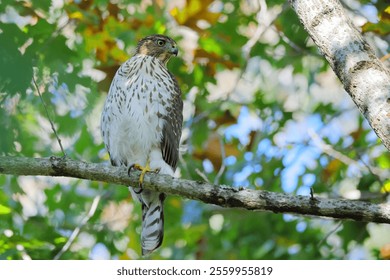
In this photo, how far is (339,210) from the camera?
2.92 m

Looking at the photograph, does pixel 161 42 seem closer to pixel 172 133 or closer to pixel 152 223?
pixel 172 133

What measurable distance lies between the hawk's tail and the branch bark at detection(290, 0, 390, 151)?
249cm

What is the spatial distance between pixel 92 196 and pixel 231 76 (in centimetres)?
433

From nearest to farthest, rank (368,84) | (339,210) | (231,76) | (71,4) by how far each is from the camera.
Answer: (368,84), (339,210), (71,4), (231,76)

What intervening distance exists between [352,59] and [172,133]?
2285 millimetres

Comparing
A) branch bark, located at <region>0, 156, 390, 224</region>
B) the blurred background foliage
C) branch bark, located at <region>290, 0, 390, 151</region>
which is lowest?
the blurred background foliage

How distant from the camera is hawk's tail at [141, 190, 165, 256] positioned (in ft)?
16.3

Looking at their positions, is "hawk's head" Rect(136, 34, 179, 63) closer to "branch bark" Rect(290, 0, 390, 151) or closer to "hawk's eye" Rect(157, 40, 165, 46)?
"hawk's eye" Rect(157, 40, 165, 46)

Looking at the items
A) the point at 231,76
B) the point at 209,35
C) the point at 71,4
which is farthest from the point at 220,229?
the point at 231,76

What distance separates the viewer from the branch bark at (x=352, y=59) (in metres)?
2.61

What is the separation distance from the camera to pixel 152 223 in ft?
16.6

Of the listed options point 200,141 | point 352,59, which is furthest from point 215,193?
point 200,141

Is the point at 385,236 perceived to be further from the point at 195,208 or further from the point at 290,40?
the point at 290,40

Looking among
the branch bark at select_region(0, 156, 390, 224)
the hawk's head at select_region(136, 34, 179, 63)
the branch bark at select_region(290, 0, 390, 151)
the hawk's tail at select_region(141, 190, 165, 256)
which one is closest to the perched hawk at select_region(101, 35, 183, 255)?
the hawk's tail at select_region(141, 190, 165, 256)
